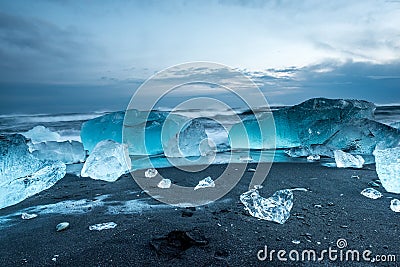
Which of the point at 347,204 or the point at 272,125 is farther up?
the point at 272,125

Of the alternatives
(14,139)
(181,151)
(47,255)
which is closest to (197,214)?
(47,255)

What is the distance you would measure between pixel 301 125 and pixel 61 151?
4.15m

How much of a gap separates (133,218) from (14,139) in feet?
4.89

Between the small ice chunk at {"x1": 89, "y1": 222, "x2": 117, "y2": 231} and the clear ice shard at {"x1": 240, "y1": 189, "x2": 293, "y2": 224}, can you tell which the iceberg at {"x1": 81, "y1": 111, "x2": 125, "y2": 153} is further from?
the clear ice shard at {"x1": 240, "y1": 189, "x2": 293, "y2": 224}

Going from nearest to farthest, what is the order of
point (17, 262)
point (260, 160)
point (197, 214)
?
point (17, 262)
point (197, 214)
point (260, 160)

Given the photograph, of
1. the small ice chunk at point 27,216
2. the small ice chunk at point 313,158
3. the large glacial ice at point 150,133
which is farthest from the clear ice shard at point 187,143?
the small ice chunk at point 27,216

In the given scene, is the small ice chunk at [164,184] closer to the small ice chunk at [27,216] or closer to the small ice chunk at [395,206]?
the small ice chunk at [27,216]

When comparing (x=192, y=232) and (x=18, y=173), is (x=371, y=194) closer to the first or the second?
(x=192, y=232)

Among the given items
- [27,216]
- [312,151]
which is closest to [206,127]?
[312,151]

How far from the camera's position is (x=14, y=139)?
2.73 meters

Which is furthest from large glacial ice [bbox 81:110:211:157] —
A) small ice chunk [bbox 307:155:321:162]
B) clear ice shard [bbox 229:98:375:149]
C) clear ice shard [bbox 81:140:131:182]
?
small ice chunk [bbox 307:155:321:162]

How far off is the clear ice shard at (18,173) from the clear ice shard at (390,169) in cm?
316

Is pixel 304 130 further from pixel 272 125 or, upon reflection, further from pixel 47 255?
pixel 47 255

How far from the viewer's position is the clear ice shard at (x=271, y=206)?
2.02 metres
